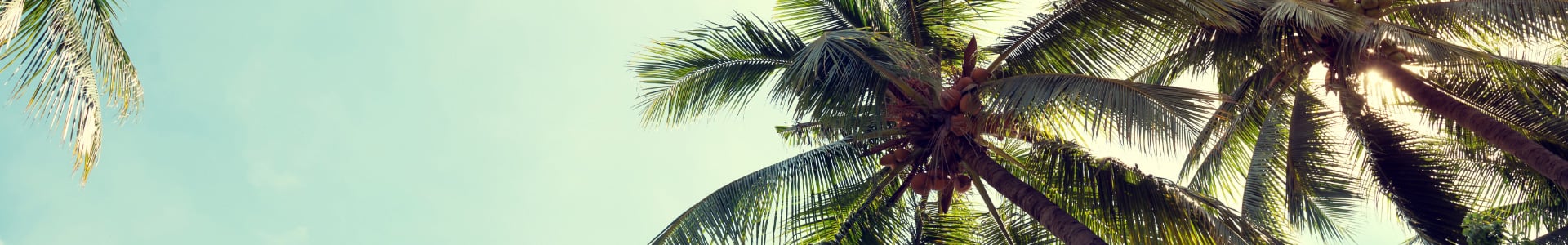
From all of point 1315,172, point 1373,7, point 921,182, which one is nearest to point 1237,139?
point 1315,172

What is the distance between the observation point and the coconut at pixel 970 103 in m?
5.55

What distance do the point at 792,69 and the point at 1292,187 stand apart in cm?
380

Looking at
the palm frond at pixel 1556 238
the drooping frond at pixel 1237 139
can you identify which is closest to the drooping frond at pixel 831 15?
the drooping frond at pixel 1237 139

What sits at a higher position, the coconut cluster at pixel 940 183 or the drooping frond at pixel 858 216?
the drooping frond at pixel 858 216

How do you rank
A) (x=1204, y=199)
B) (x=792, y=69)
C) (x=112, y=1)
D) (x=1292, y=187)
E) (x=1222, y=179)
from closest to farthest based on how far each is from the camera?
(x=112, y=1) → (x=792, y=69) → (x=1204, y=199) → (x=1292, y=187) → (x=1222, y=179)

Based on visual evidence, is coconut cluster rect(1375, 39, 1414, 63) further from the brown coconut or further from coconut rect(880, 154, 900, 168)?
coconut rect(880, 154, 900, 168)

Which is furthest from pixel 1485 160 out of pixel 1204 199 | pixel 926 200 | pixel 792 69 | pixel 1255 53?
pixel 792 69

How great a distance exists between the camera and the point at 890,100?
19.7 feet

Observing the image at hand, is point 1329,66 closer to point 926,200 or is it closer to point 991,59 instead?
point 991,59

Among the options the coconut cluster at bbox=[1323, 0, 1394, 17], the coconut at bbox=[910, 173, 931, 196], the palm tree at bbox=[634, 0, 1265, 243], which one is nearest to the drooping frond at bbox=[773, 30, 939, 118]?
the palm tree at bbox=[634, 0, 1265, 243]

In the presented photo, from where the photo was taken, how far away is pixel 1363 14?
21.3 feet

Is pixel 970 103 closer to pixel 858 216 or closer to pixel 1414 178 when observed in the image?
pixel 858 216

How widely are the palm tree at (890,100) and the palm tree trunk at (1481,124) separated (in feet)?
6.22

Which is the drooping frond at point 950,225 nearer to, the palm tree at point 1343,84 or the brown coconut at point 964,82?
the palm tree at point 1343,84
